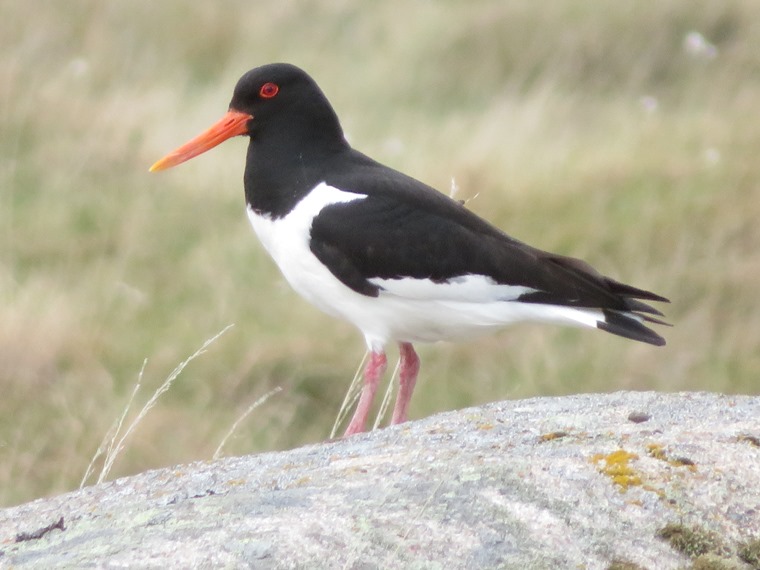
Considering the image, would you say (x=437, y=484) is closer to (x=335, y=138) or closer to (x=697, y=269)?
(x=335, y=138)

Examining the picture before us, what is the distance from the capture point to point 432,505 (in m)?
3.07

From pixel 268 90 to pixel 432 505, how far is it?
2.84 metres

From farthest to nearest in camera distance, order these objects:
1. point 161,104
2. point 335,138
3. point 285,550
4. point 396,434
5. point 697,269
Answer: point 161,104
point 697,269
point 335,138
point 396,434
point 285,550

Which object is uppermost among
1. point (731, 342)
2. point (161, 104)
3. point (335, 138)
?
point (335, 138)

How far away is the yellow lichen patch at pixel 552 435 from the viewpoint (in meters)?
3.62

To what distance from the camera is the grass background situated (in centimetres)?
774

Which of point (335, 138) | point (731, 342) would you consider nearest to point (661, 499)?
point (335, 138)

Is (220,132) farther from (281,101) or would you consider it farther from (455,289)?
(455,289)

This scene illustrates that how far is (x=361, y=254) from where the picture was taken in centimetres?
509

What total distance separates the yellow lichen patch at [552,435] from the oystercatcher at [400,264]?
1.42 m

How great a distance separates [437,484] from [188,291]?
19.2ft

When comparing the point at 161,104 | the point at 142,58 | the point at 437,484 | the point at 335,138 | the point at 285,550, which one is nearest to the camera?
the point at 285,550

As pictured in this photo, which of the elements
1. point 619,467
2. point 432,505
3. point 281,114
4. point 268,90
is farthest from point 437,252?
point 432,505

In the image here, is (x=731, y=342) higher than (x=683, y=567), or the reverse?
(x=683, y=567)
